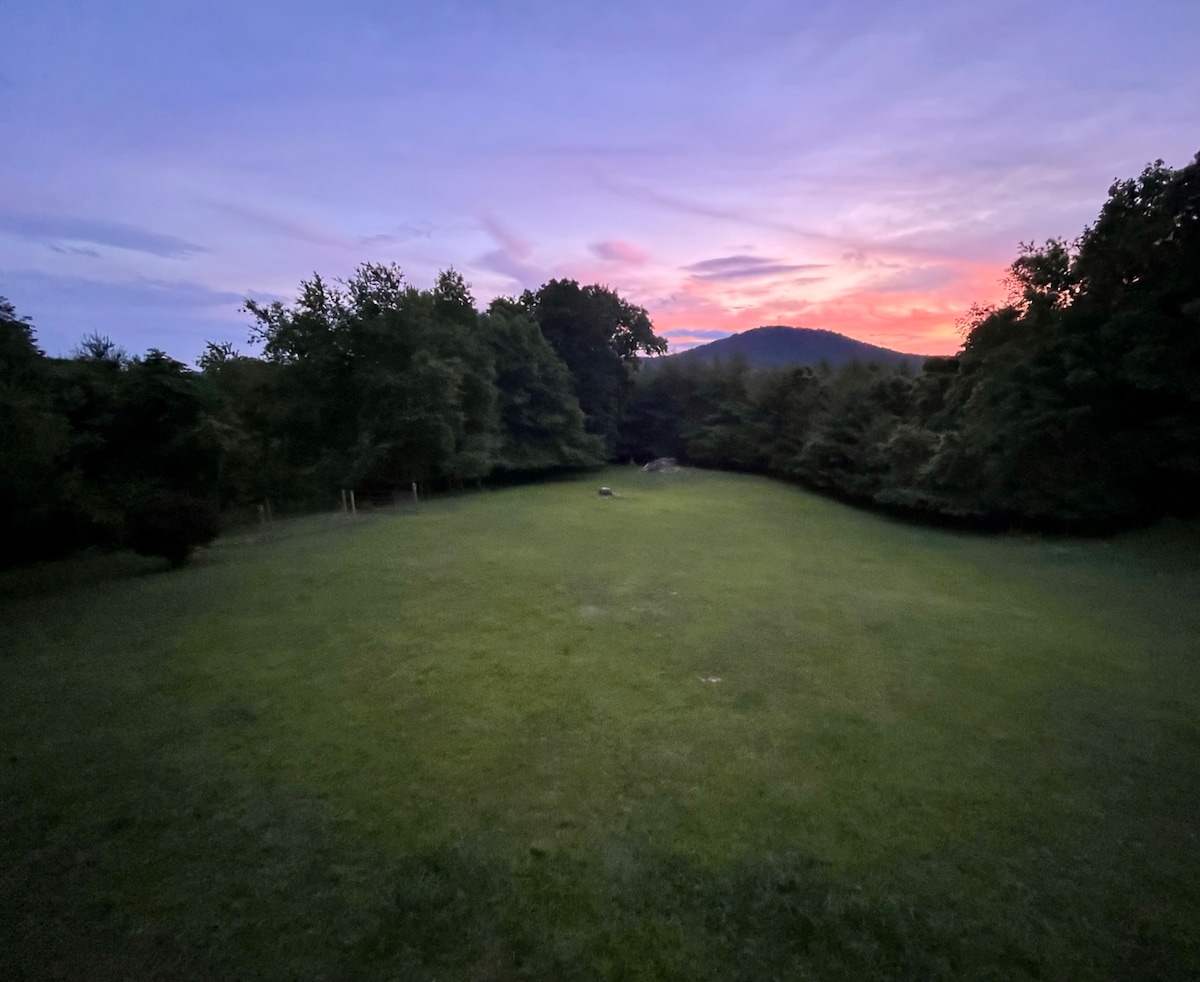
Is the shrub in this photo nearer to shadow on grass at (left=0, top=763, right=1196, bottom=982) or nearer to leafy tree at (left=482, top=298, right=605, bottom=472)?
shadow on grass at (left=0, top=763, right=1196, bottom=982)

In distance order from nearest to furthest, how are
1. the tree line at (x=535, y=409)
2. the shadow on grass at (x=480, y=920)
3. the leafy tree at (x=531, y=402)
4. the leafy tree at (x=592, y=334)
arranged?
1. the shadow on grass at (x=480, y=920)
2. the tree line at (x=535, y=409)
3. the leafy tree at (x=531, y=402)
4. the leafy tree at (x=592, y=334)

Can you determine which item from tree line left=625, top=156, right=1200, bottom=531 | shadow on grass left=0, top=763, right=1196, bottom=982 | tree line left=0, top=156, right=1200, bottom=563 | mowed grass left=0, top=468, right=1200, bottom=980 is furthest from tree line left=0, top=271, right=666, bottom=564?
tree line left=625, top=156, right=1200, bottom=531

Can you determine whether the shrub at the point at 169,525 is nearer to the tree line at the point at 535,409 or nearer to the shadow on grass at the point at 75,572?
the shadow on grass at the point at 75,572

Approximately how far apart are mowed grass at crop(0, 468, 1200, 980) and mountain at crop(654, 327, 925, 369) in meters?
20.6

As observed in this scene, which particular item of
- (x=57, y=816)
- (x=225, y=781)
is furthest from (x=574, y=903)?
(x=57, y=816)

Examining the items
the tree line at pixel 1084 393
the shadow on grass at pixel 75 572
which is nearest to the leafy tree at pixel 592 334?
the tree line at pixel 1084 393

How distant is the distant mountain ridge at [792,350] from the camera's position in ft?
86.9

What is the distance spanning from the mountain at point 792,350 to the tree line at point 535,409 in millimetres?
2431

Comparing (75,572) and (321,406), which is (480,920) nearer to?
(75,572)

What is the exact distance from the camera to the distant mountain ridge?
2650 centimetres

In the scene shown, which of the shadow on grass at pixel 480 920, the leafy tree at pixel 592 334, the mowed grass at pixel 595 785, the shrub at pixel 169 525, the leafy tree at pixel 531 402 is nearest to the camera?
the shadow on grass at pixel 480 920

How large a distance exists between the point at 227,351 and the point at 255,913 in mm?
22732

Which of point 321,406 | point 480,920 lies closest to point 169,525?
point 480,920

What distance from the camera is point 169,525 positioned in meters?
9.28
